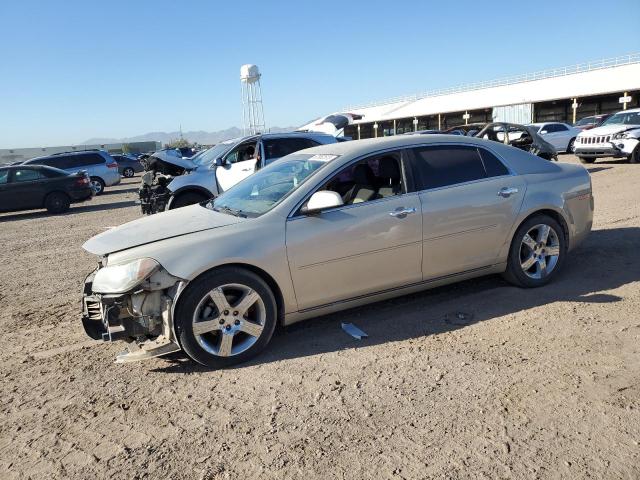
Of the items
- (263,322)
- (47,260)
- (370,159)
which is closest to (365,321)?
(263,322)

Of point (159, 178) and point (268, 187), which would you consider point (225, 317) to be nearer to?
point (268, 187)

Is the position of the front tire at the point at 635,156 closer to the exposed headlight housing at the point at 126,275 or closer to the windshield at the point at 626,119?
the windshield at the point at 626,119

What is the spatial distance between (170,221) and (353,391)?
7.11 ft

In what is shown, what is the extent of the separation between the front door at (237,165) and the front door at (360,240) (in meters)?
5.97

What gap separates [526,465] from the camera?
103 inches

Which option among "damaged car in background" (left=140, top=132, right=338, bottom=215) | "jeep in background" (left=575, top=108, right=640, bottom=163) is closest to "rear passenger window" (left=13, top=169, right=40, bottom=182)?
"damaged car in background" (left=140, top=132, right=338, bottom=215)

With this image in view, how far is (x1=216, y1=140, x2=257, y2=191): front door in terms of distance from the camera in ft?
34.4

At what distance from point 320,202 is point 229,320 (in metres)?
1.15

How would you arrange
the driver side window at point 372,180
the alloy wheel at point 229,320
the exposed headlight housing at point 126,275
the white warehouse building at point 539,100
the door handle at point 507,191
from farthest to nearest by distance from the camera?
the white warehouse building at point 539,100, the door handle at point 507,191, the driver side window at point 372,180, the alloy wheel at point 229,320, the exposed headlight housing at point 126,275

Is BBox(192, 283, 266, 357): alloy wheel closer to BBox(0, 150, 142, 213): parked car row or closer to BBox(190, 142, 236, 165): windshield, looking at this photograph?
BBox(190, 142, 236, 165): windshield

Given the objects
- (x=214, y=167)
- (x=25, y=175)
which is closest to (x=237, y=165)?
(x=214, y=167)

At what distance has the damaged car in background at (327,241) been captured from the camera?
12.5 feet

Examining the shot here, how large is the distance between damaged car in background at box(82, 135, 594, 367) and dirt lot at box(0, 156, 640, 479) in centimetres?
30

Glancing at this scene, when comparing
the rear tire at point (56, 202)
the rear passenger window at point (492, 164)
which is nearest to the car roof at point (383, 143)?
the rear passenger window at point (492, 164)
